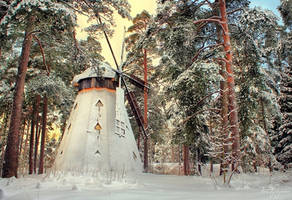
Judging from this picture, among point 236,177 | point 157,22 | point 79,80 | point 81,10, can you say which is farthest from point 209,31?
point 79,80

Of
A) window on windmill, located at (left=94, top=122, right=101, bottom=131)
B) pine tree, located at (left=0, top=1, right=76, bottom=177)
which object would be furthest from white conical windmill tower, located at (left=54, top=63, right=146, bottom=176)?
pine tree, located at (left=0, top=1, right=76, bottom=177)

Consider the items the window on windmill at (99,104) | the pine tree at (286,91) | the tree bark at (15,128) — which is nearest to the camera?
Result: the tree bark at (15,128)

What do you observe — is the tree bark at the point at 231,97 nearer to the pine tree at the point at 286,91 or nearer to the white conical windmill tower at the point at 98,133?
the white conical windmill tower at the point at 98,133

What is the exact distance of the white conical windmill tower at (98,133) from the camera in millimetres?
12297

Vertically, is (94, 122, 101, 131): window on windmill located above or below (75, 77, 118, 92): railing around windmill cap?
below

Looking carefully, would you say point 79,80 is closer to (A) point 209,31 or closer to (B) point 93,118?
(B) point 93,118

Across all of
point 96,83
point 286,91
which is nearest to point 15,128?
point 96,83

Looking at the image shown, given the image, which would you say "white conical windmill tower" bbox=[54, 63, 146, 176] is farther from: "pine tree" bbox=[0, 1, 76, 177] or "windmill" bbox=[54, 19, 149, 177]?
"pine tree" bbox=[0, 1, 76, 177]

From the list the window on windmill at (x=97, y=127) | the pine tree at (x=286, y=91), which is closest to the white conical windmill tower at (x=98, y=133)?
the window on windmill at (x=97, y=127)

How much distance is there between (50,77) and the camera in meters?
14.8

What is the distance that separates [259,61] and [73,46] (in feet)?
26.7

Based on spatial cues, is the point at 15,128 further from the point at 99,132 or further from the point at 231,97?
the point at 231,97

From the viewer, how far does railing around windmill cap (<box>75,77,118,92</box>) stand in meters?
14.6

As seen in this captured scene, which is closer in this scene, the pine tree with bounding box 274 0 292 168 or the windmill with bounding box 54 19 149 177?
the windmill with bounding box 54 19 149 177
